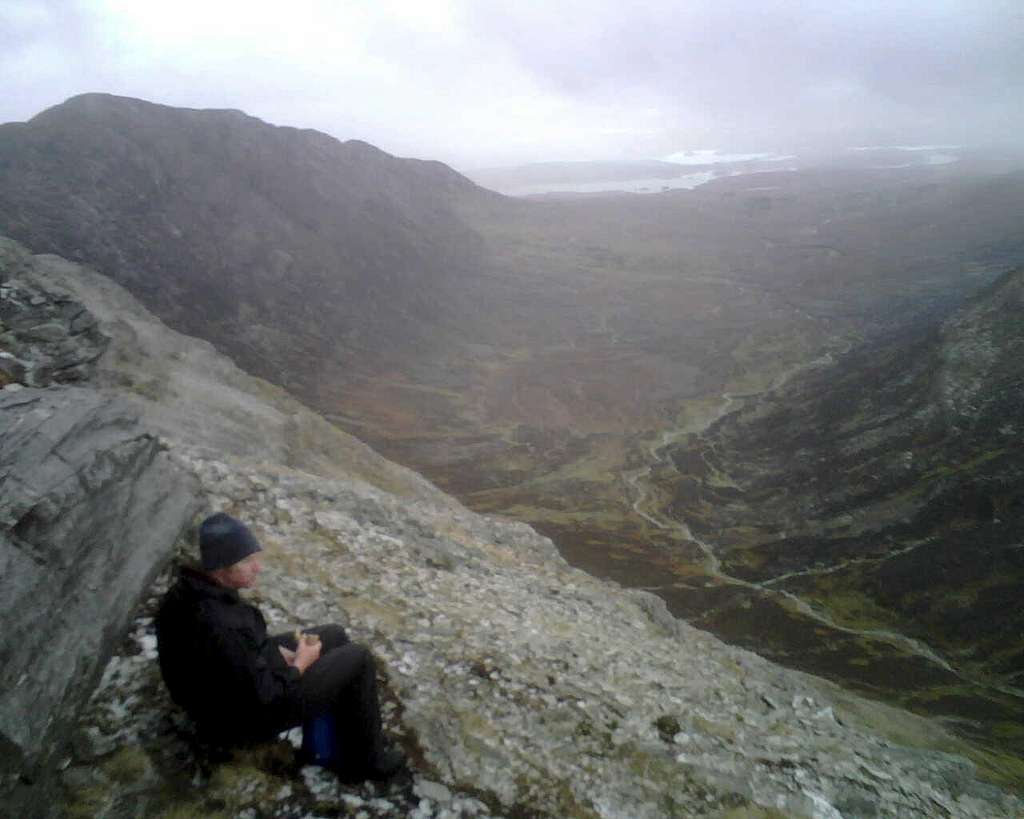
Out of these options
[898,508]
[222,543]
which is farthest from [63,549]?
[898,508]

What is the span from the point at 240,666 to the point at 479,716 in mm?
5515

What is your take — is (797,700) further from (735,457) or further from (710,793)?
(735,457)

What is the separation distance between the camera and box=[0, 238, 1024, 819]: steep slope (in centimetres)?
813

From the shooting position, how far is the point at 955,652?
8188 centimetres

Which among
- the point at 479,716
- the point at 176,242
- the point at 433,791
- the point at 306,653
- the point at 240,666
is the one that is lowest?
the point at 176,242

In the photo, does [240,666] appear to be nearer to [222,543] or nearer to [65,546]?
[222,543]

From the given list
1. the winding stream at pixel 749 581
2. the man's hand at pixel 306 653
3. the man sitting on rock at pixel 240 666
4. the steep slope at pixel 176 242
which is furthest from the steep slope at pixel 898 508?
the steep slope at pixel 176 242

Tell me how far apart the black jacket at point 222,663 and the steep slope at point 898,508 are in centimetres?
7170

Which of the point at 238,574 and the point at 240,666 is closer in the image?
the point at 240,666

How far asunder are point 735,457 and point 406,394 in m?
70.3

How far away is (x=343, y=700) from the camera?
312 inches

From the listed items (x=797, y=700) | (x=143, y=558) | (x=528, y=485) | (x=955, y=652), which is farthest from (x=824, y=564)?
(x=143, y=558)

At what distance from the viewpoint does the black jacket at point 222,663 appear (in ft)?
22.7

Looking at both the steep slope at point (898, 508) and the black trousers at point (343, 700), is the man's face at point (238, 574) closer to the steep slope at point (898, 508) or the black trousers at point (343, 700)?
→ the black trousers at point (343, 700)
